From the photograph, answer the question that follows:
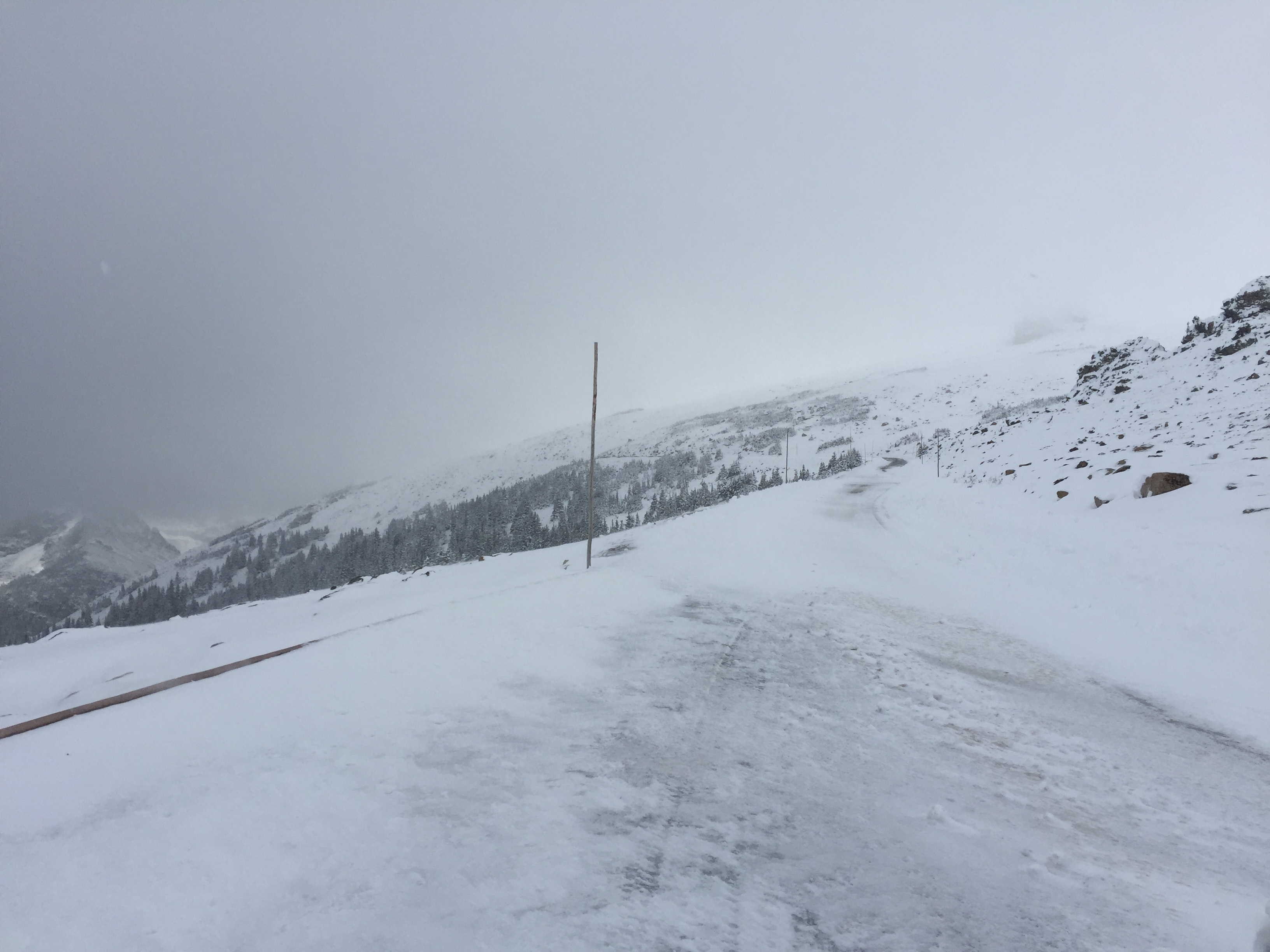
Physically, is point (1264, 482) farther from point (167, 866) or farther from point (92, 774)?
point (92, 774)

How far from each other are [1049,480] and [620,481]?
10748cm

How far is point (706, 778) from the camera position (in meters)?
3.95

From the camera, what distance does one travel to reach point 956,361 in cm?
17225

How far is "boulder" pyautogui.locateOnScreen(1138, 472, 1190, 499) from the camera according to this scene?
40.3ft

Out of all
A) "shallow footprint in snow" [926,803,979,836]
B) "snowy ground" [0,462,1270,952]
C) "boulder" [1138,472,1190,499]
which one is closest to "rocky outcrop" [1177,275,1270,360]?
"boulder" [1138,472,1190,499]

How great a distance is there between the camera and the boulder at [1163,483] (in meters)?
12.3

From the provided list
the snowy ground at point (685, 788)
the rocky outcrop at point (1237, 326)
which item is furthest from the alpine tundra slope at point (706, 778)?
the rocky outcrop at point (1237, 326)

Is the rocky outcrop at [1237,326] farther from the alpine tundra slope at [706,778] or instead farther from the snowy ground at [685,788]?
the snowy ground at [685,788]

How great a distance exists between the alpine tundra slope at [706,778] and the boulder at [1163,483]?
70.8 inches

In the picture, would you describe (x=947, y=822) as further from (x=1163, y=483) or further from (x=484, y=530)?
(x=484, y=530)

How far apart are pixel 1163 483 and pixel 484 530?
78266 millimetres

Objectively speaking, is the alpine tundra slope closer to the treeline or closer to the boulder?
the boulder

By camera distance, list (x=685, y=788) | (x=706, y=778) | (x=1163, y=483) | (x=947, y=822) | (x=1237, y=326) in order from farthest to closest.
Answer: (x=1237, y=326)
(x=1163, y=483)
(x=706, y=778)
(x=685, y=788)
(x=947, y=822)

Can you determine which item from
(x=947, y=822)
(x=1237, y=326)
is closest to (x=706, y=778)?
(x=947, y=822)
